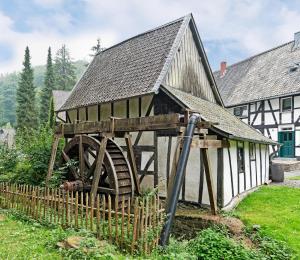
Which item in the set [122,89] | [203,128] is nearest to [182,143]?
[203,128]

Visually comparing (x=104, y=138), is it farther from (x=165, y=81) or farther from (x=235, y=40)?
(x=235, y=40)

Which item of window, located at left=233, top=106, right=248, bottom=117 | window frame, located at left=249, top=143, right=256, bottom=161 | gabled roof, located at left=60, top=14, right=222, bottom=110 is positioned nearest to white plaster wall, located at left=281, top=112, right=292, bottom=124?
window, located at left=233, top=106, right=248, bottom=117

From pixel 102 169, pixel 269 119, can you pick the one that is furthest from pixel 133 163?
pixel 269 119

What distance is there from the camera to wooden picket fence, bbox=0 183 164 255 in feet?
18.9

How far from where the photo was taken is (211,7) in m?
12.6

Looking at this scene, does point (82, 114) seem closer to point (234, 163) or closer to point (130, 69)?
point (130, 69)

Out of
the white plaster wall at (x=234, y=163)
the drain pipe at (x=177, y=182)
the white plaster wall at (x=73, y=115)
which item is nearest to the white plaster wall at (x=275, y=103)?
the white plaster wall at (x=234, y=163)

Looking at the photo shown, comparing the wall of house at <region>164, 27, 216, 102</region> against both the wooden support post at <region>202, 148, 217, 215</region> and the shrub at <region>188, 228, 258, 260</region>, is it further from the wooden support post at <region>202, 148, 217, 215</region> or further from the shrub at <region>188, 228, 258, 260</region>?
the shrub at <region>188, 228, 258, 260</region>

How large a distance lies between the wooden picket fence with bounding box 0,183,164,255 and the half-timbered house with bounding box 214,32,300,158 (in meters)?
16.6

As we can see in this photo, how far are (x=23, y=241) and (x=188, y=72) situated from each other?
887cm

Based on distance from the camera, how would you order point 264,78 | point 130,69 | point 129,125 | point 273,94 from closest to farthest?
point 129,125 < point 130,69 < point 273,94 < point 264,78

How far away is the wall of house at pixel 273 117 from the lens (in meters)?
20.1

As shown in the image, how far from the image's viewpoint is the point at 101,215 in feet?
22.0

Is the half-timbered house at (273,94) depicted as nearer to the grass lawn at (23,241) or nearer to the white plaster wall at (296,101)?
the white plaster wall at (296,101)
